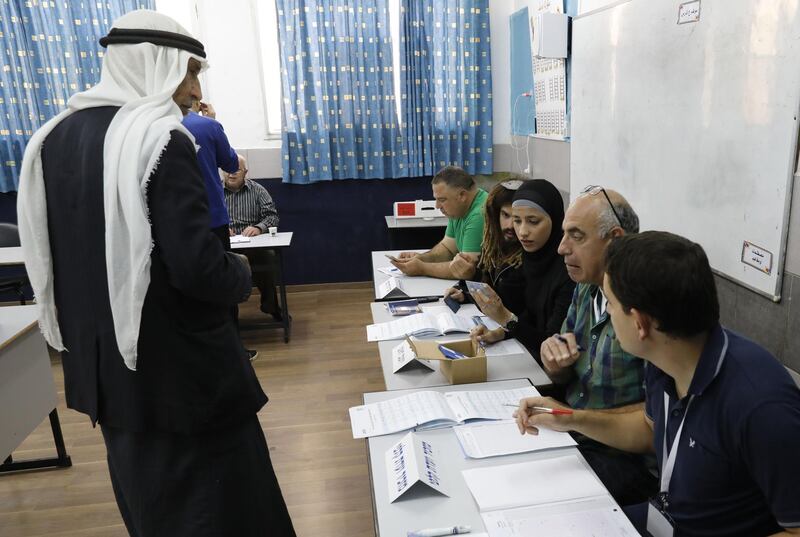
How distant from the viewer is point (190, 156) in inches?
51.3

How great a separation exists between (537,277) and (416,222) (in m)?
2.55

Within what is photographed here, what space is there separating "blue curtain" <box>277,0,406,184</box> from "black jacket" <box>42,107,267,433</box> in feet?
12.7

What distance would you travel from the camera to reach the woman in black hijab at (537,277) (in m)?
2.06

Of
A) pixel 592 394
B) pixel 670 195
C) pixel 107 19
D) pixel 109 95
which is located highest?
pixel 107 19

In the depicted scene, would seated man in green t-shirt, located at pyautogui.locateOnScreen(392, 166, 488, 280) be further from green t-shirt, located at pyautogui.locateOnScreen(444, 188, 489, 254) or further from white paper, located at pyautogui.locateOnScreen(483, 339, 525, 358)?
white paper, located at pyautogui.locateOnScreen(483, 339, 525, 358)

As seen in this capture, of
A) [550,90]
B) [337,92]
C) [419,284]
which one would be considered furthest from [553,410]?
[337,92]

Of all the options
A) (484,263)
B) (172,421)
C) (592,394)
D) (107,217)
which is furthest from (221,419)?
(484,263)

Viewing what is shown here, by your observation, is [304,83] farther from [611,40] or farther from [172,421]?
[172,421]

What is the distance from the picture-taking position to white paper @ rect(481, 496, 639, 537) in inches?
41.8

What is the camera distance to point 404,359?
6.04ft

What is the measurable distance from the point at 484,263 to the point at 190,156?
1835mm

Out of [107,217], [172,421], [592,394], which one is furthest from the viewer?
[592,394]

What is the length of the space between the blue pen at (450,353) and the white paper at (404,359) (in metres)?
0.08

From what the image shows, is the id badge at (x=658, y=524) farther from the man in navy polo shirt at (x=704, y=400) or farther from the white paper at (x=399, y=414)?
the white paper at (x=399, y=414)
